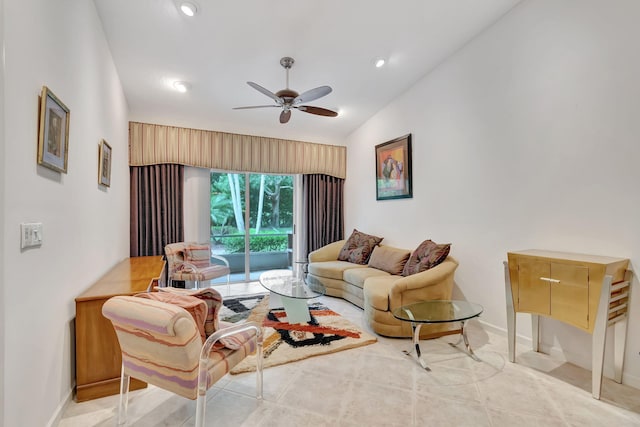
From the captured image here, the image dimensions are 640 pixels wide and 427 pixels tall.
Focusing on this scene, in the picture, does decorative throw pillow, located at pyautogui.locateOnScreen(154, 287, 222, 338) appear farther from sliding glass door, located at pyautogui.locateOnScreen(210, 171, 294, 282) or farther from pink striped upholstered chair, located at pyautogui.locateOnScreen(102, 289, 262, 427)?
sliding glass door, located at pyautogui.locateOnScreen(210, 171, 294, 282)

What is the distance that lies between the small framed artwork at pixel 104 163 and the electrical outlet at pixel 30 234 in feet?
4.46

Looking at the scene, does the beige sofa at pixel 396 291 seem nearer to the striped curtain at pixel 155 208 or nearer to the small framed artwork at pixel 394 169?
the small framed artwork at pixel 394 169

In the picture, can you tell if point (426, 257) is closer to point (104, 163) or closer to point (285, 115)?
point (285, 115)

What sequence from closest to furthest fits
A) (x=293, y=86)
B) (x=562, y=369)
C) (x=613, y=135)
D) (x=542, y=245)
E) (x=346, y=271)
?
(x=613, y=135) < (x=562, y=369) < (x=542, y=245) < (x=293, y=86) < (x=346, y=271)

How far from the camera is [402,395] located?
210 cm

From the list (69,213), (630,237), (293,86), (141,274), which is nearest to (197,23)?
(293,86)

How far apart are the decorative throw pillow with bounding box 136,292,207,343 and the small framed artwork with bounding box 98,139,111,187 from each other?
156 cm

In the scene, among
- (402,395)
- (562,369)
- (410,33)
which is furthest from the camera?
(410,33)

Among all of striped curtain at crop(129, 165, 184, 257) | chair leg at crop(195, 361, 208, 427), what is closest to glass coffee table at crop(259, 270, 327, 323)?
chair leg at crop(195, 361, 208, 427)

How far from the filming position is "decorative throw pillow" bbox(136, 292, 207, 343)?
5.46 ft

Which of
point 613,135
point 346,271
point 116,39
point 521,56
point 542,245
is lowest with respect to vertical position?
point 346,271

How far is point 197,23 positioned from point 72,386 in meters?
3.05

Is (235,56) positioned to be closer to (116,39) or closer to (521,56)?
(116,39)

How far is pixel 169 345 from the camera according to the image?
4.98 feet
